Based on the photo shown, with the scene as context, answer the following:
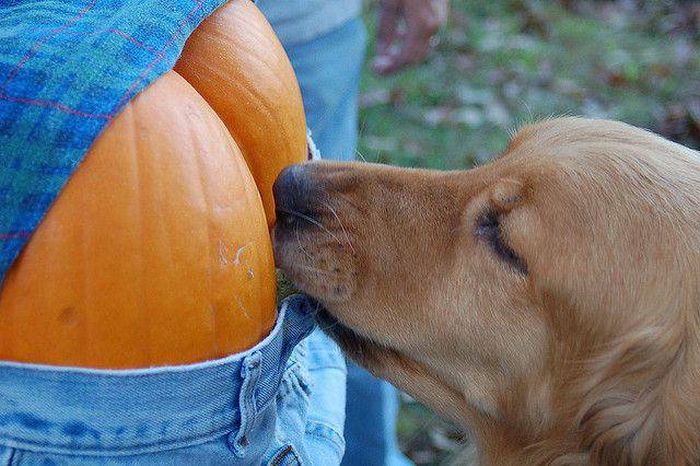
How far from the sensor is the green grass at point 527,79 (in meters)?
7.16

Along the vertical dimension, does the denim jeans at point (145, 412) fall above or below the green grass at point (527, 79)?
above

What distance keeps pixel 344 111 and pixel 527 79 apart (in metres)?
5.06

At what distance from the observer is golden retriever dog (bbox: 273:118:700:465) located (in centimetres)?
240

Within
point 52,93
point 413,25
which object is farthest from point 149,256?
point 413,25

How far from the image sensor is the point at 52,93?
5.80 feet

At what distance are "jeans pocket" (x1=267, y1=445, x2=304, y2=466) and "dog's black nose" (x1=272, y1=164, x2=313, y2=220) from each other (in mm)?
641

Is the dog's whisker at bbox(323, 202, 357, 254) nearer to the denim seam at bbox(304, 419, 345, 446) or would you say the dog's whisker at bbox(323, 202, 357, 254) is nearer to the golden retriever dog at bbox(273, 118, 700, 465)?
the golden retriever dog at bbox(273, 118, 700, 465)

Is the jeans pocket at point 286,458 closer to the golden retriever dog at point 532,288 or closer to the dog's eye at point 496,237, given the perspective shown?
the golden retriever dog at point 532,288

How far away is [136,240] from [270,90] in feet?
2.34

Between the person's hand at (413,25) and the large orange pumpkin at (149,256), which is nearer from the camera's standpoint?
the large orange pumpkin at (149,256)

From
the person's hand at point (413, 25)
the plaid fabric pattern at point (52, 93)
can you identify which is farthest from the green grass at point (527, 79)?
the plaid fabric pattern at point (52, 93)

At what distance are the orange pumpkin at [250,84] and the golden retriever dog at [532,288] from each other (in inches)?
3.5

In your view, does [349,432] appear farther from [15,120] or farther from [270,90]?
[15,120]

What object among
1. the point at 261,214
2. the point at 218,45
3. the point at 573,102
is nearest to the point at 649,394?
the point at 261,214
